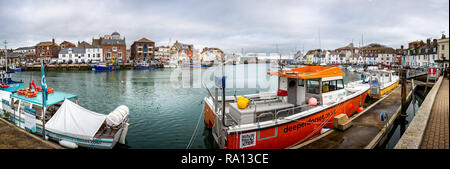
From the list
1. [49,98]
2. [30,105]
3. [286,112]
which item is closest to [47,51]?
[49,98]

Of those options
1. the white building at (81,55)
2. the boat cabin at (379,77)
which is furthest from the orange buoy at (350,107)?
the white building at (81,55)

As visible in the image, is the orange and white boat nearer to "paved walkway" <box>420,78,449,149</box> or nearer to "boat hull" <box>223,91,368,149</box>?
"boat hull" <box>223,91,368,149</box>

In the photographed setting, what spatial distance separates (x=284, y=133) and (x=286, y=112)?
226 cm

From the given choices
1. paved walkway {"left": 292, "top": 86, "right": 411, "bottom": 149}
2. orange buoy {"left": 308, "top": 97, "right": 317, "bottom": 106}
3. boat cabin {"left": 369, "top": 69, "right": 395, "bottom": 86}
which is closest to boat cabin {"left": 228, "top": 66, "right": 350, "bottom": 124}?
orange buoy {"left": 308, "top": 97, "right": 317, "bottom": 106}

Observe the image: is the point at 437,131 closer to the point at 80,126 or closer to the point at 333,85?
the point at 333,85

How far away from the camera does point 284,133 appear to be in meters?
9.09

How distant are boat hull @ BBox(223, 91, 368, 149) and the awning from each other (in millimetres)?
6373

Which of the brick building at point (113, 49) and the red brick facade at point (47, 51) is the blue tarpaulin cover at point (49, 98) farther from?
the red brick facade at point (47, 51)

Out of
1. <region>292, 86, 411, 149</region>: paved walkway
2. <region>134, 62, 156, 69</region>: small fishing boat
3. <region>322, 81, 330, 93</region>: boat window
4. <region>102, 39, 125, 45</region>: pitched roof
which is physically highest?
<region>102, 39, 125, 45</region>: pitched roof

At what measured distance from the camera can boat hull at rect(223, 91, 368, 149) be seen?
26.8 ft

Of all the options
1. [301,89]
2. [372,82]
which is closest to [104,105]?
[301,89]
